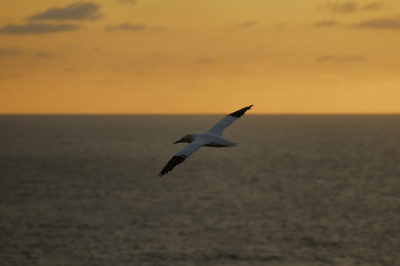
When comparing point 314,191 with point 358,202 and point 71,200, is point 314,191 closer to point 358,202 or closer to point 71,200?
point 358,202

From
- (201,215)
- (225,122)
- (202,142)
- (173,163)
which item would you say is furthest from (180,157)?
(201,215)

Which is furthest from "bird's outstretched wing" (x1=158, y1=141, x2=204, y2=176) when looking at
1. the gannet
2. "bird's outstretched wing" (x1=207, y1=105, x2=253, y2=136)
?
"bird's outstretched wing" (x1=207, y1=105, x2=253, y2=136)

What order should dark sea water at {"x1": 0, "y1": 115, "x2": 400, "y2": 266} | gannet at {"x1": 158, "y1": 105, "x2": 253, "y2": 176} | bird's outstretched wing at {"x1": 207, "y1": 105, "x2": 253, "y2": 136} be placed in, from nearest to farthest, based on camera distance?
gannet at {"x1": 158, "y1": 105, "x2": 253, "y2": 176} → bird's outstretched wing at {"x1": 207, "y1": 105, "x2": 253, "y2": 136} → dark sea water at {"x1": 0, "y1": 115, "x2": 400, "y2": 266}

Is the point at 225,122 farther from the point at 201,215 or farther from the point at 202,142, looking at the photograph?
the point at 201,215

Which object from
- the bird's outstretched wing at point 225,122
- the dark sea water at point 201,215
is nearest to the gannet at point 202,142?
the bird's outstretched wing at point 225,122

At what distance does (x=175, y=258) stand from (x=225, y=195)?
4214 cm

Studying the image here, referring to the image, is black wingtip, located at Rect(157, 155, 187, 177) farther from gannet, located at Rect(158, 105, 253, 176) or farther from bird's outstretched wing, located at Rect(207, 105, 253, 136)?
bird's outstretched wing, located at Rect(207, 105, 253, 136)

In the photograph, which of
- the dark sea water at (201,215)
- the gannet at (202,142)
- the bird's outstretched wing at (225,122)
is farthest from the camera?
the dark sea water at (201,215)

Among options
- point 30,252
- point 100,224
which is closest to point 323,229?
point 100,224

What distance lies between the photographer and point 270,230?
82812mm

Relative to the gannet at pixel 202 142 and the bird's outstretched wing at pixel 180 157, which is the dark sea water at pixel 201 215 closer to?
the gannet at pixel 202 142

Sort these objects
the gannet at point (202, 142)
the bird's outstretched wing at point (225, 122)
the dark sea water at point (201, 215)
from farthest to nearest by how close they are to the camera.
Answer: the dark sea water at point (201, 215) < the bird's outstretched wing at point (225, 122) < the gannet at point (202, 142)

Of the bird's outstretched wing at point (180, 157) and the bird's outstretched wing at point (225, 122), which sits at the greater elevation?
the bird's outstretched wing at point (225, 122)

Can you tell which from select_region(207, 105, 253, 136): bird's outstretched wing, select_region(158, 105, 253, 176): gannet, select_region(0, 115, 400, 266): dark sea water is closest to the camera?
select_region(158, 105, 253, 176): gannet
